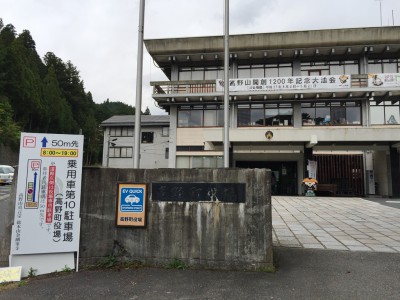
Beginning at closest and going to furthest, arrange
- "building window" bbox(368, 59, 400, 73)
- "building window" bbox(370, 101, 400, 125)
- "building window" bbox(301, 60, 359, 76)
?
"building window" bbox(370, 101, 400, 125) → "building window" bbox(368, 59, 400, 73) → "building window" bbox(301, 60, 359, 76)

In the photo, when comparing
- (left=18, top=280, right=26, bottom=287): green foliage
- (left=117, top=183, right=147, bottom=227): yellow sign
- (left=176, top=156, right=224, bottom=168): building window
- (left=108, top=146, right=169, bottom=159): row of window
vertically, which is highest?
(left=108, top=146, right=169, bottom=159): row of window

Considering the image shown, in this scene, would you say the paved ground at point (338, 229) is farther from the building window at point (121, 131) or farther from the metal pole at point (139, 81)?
the building window at point (121, 131)

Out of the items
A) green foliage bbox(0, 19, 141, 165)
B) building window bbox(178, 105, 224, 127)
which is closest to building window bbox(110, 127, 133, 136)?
green foliage bbox(0, 19, 141, 165)

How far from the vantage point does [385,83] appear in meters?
21.2

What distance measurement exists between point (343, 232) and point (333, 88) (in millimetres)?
16324

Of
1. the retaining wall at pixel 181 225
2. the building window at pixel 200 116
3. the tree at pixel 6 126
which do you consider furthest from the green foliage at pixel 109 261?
the tree at pixel 6 126

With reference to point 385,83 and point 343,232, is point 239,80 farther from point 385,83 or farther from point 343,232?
point 343,232

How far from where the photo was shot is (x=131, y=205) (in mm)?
5066

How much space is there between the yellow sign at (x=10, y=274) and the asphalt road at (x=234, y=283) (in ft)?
0.80

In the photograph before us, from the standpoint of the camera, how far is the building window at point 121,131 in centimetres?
3819

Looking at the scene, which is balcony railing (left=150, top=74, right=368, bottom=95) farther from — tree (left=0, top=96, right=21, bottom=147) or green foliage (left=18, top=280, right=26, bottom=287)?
green foliage (left=18, top=280, right=26, bottom=287)

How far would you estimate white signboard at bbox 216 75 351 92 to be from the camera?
70.8 feet

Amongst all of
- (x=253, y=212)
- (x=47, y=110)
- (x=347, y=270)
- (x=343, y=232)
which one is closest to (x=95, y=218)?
(x=253, y=212)

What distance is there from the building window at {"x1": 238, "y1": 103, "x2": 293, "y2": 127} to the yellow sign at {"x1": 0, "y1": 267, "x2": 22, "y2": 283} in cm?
2047
